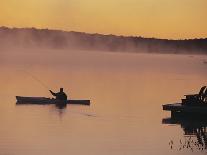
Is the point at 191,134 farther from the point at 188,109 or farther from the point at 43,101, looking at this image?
the point at 43,101

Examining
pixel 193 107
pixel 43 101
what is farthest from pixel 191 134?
pixel 43 101

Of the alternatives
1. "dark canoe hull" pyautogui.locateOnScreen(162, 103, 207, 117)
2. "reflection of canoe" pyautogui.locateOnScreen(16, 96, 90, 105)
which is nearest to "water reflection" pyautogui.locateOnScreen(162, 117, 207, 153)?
"dark canoe hull" pyautogui.locateOnScreen(162, 103, 207, 117)

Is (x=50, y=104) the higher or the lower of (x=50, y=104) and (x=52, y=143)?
the higher

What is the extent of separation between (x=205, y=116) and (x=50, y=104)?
1502cm

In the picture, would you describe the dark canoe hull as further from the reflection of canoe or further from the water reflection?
the reflection of canoe

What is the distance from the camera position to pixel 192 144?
115ft

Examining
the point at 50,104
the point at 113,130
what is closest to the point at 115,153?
the point at 113,130

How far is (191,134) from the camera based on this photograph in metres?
→ 39.8

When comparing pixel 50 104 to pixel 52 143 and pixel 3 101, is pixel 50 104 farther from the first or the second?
pixel 52 143

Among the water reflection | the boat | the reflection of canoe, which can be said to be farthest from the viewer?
the reflection of canoe

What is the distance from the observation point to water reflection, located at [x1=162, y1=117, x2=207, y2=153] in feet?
111

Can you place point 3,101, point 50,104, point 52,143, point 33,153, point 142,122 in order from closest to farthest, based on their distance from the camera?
point 33,153 → point 52,143 → point 142,122 → point 50,104 → point 3,101

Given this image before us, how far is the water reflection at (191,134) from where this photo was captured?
33956mm

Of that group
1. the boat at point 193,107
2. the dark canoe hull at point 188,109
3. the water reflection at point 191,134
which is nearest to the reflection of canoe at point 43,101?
the water reflection at point 191,134
